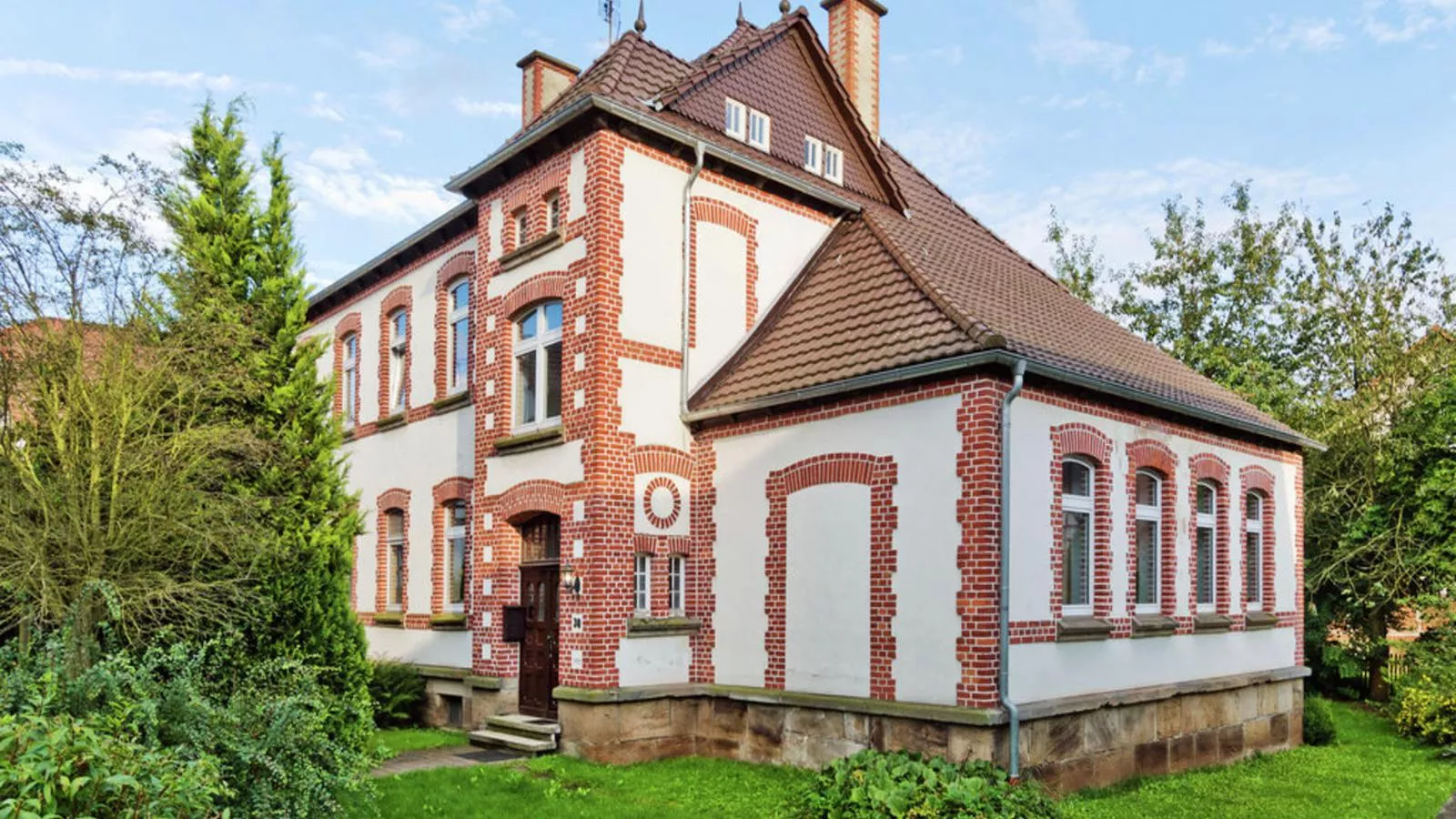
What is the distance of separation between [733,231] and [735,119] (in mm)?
1706

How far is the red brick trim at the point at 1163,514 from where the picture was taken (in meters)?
13.1

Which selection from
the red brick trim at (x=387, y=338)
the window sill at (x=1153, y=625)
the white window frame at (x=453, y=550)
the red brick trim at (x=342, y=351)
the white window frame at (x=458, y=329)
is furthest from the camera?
the red brick trim at (x=342, y=351)

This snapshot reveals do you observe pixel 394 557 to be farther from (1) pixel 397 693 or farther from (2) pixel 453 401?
(2) pixel 453 401

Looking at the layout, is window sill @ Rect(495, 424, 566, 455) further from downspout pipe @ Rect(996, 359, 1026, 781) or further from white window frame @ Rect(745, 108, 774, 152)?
downspout pipe @ Rect(996, 359, 1026, 781)

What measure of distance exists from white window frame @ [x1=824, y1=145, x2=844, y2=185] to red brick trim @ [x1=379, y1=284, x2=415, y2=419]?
7.59 meters

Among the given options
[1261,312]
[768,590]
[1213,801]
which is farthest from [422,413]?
[1261,312]

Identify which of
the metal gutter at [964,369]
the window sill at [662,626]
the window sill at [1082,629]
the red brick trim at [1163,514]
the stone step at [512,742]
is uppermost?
the metal gutter at [964,369]

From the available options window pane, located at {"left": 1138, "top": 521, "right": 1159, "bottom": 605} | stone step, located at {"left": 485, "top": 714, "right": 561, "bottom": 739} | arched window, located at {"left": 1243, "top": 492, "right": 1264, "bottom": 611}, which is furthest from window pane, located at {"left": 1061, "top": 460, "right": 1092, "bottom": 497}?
stone step, located at {"left": 485, "top": 714, "right": 561, "bottom": 739}

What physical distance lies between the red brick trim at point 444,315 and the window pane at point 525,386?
308cm

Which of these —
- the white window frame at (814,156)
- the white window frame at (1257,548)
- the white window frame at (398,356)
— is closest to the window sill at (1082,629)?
the white window frame at (1257,548)

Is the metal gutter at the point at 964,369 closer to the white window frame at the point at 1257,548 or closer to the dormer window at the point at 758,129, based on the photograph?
the white window frame at the point at 1257,548

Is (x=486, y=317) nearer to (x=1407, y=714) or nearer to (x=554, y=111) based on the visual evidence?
(x=554, y=111)

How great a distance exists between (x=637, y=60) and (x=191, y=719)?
10.5 meters

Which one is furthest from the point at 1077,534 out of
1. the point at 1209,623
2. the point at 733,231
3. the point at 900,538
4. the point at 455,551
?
the point at 455,551
